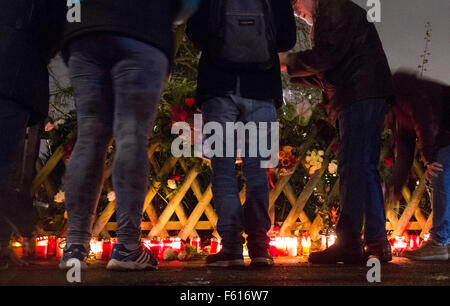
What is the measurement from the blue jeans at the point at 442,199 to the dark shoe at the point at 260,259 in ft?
2.94

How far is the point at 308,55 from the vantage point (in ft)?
5.75

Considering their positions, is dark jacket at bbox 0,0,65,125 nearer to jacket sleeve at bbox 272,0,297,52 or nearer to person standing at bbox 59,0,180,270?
person standing at bbox 59,0,180,270

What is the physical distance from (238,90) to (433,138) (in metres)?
0.97

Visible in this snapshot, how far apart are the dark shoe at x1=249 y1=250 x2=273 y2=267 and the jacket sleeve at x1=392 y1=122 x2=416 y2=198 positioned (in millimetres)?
977

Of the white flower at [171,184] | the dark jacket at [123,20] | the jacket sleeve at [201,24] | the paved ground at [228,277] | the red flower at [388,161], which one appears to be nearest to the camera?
the paved ground at [228,277]

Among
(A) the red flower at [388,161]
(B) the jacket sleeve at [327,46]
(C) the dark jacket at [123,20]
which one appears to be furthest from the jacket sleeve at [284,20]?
(A) the red flower at [388,161]

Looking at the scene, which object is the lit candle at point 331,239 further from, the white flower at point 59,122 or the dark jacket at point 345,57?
the white flower at point 59,122

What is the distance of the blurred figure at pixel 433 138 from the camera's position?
77.7 inches

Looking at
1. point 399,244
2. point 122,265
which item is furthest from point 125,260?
point 399,244

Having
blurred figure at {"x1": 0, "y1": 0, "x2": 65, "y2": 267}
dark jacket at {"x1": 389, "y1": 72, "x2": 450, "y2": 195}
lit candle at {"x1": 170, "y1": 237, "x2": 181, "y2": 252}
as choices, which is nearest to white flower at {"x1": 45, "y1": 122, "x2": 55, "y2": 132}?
lit candle at {"x1": 170, "y1": 237, "x2": 181, "y2": 252}

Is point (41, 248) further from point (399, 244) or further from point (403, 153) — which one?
point (399, 244)

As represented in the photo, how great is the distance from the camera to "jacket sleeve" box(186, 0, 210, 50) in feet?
5.33

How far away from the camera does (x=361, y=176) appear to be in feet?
5.46
